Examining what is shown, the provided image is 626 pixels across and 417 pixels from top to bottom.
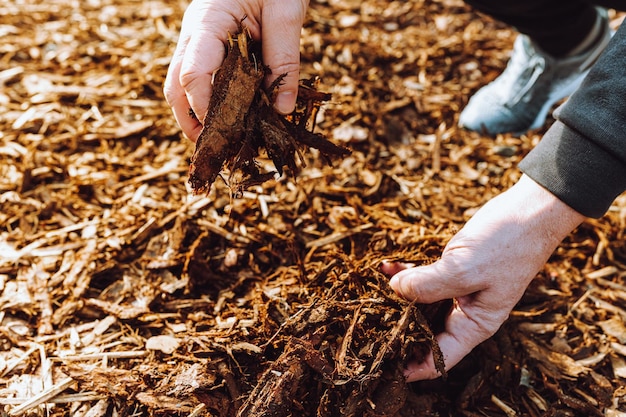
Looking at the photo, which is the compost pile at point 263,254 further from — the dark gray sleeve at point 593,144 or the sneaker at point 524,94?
the dark gray sleeve at point 593,144

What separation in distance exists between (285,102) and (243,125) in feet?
0.48

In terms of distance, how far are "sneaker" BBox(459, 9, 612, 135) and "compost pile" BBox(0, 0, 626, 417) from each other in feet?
0.36

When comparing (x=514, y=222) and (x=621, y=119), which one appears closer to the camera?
(x=621, y=119)

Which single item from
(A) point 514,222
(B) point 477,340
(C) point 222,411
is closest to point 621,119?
(A) point 514,222

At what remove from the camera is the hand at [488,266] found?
154 centimetres

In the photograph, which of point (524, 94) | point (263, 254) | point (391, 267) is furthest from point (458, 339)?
point (524, 94)

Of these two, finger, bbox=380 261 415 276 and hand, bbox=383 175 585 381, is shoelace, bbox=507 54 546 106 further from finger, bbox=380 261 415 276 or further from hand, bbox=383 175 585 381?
finger, bbox=380 261 415 276

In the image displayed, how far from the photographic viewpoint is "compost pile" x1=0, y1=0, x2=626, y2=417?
1.57 m

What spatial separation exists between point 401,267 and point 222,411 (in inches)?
29.7

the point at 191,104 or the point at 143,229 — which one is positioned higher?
the point at 191,104

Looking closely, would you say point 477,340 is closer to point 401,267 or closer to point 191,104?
point 401,267

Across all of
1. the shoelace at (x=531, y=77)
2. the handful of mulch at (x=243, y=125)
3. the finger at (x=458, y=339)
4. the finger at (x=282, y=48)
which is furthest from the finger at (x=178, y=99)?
the shoelace at (x=531, y=77)

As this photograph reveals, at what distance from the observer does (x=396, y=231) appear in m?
2.07

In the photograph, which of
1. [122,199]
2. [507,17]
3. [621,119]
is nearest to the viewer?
[621,119]
